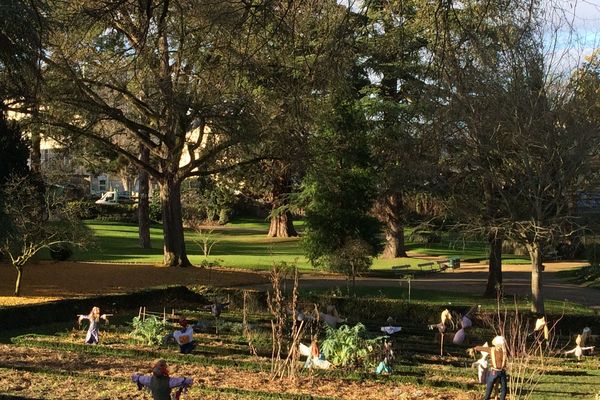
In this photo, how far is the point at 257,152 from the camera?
91.6ft

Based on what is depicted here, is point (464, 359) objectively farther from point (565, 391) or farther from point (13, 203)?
point (13, 203)

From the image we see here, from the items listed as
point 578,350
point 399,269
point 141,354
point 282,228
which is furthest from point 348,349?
point 282,228

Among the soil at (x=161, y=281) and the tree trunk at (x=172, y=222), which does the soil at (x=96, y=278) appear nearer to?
the soil at (x=161, y=281)

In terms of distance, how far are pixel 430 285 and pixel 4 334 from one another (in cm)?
1714

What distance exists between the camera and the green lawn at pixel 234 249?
3300 centimetres

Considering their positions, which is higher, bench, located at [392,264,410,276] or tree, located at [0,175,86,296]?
tree, located at [0,175,86,296]

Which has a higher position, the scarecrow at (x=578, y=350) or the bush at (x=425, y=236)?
the bush at (x=425, y=236)

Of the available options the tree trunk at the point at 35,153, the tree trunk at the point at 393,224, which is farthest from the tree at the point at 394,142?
the tree trunk at the point at 35,153

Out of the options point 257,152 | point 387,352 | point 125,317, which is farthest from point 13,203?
point 387,352

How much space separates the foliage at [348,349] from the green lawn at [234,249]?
42.8ft

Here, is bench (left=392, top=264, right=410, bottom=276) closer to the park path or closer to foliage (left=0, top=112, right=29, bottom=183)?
the park path

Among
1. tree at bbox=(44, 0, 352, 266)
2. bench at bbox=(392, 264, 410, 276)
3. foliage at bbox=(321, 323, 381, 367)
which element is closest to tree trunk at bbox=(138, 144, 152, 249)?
tree at bbox=(44, 0, 352, 266)

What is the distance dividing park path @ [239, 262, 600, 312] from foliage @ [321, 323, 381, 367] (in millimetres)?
13001

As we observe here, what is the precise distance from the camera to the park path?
26.0 metres
